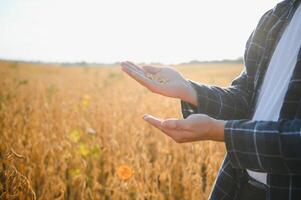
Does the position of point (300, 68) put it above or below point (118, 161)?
above

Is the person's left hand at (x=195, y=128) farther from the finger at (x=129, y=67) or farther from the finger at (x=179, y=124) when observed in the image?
the finger at (x=129, y=67)

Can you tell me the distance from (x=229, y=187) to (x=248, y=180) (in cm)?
10

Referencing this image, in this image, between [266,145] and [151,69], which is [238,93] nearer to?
[151,69]

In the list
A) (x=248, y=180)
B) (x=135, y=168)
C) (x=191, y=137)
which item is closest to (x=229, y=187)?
(x=248, y=180)

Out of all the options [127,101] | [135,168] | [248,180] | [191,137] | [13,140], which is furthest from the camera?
[127,101]

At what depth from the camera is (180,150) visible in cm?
372

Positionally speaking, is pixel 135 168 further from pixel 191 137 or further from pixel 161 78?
pixel 191 137

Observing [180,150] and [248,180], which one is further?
[180,150]

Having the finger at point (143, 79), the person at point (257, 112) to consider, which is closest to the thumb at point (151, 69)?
the person at point (257, 112)

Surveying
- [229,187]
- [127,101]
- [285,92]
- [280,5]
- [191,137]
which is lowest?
[127,101]

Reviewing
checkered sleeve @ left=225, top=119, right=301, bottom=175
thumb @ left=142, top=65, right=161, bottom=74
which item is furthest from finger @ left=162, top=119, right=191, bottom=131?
thumb @ left=142, top=65, right=161, bottom=74

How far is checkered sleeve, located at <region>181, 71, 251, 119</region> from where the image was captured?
1.56 metres

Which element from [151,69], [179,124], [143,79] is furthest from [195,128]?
[151,69]

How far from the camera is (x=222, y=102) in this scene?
1584 mm
